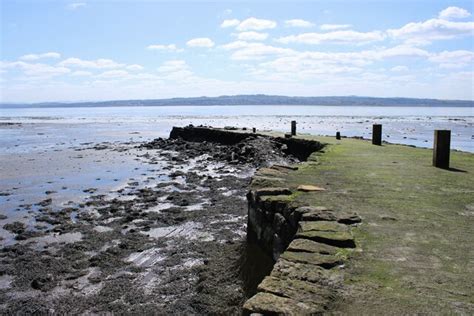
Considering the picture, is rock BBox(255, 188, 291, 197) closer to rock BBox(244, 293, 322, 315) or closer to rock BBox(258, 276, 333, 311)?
rock BBox(258, 276, 333, 311)

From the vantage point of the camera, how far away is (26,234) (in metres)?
12.3

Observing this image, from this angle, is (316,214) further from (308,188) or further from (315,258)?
(308,188)

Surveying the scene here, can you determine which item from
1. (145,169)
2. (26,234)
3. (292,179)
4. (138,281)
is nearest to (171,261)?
(138,281)

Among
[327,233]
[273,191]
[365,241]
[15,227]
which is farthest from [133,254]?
[365,241]

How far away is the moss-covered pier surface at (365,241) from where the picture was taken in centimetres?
399

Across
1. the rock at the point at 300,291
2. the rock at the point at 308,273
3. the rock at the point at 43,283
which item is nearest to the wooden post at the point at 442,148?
the rock at the point at 308,273

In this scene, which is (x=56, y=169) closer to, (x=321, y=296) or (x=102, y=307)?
(x=102, y=307)

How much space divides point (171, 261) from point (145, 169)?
1621 cm

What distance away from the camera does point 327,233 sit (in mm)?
5652

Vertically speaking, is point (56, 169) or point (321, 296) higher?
point (321, 296)

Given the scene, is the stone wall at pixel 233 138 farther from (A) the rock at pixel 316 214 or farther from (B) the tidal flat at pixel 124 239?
(A) the rock at pixel 316 214

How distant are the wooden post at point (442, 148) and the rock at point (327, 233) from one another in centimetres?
685

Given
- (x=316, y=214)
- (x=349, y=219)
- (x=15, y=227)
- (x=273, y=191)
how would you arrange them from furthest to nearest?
(x=15, y=227), (x=273, y=191), (x=316, y=214), (x=349, y=219)

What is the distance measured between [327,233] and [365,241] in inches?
18.9
